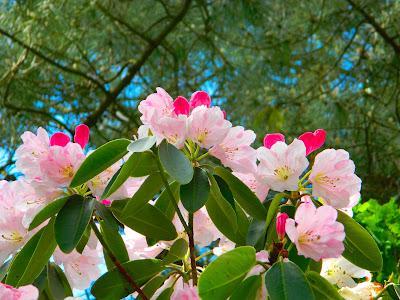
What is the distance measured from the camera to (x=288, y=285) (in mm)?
583

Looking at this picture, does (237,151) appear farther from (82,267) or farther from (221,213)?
(82,267)

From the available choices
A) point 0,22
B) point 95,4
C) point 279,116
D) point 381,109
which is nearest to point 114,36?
point 95,4

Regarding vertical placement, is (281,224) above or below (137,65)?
below

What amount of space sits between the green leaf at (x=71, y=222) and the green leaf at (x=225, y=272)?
0.37 feet

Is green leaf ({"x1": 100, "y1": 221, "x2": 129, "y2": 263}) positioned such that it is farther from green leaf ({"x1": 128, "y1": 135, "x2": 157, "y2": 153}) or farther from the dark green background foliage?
the dark green background foliage

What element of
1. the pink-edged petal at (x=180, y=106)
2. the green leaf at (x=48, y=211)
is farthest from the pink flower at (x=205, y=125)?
the green leaf at (x=48, y=211)

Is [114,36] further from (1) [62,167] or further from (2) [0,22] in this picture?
(1) [62,167]

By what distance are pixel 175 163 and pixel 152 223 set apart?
78 mm

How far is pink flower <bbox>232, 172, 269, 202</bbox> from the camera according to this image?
0.73 metres

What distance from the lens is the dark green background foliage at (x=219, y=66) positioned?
2.55 m

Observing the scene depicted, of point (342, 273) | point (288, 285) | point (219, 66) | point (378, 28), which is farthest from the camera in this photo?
point (219, 66)

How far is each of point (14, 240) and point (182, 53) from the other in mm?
2174

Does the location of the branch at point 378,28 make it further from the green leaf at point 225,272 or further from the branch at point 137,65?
the green leaf at point 225,272

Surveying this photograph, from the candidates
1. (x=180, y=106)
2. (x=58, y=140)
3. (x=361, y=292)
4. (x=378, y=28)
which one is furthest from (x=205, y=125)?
(x=378, y=28)
